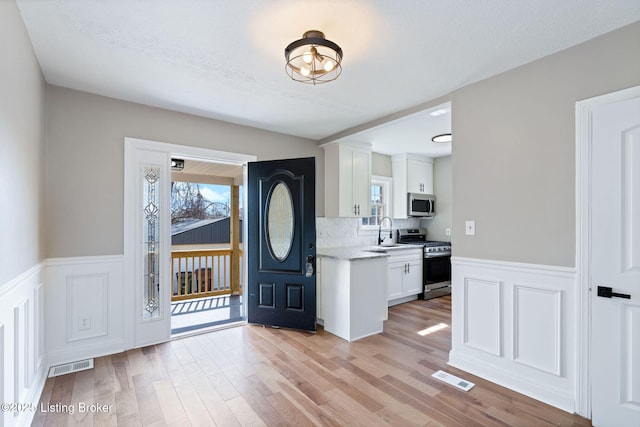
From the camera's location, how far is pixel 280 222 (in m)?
3.91

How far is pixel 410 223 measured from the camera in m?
6.15

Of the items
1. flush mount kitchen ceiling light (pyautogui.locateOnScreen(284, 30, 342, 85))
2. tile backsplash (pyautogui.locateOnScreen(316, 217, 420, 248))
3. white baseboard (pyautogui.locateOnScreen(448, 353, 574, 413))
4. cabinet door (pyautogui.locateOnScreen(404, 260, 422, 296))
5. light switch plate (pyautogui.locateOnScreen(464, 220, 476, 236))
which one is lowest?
white baseboard (pyautogui.locateOnScreen(448, 353, 574, 413))

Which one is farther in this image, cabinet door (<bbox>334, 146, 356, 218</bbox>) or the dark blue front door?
cabinet door (<bbox>334, 146, 356, 218</bbox>)

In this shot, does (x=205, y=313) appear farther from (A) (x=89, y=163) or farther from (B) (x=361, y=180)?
(B) (x=361, y=180)

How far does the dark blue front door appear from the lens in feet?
12.2

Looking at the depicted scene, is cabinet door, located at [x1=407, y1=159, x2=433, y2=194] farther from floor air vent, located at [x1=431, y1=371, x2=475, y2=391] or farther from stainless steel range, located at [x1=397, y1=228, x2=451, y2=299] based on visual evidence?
floor air vent, located at [x1=431, y1=371, x2=475, y2=391]

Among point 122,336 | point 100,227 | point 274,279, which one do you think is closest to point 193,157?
point 100,227

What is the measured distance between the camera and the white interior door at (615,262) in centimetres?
188

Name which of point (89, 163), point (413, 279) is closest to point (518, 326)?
point (413, 279)

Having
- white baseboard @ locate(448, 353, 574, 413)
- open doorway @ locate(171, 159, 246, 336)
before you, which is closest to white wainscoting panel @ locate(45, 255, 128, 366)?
open doorway @ locate(171, 159, 246, 336)

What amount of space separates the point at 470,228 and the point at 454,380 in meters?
1.31

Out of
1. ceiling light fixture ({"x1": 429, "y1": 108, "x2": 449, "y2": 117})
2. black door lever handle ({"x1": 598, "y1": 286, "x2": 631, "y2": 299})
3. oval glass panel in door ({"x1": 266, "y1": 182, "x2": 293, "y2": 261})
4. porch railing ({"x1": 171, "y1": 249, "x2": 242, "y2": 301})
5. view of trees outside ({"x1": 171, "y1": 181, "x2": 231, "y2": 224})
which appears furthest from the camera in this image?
view of trees outside ({"x1": 171, "y1": 181, "x2": 231, "y2": 224})

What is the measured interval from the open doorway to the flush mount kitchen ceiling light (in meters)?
2.12

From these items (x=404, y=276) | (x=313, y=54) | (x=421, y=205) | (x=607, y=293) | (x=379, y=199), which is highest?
(x=313, y=54)
